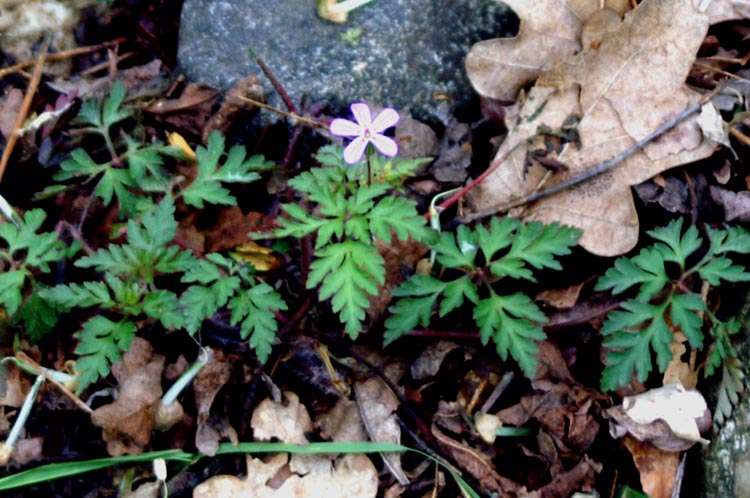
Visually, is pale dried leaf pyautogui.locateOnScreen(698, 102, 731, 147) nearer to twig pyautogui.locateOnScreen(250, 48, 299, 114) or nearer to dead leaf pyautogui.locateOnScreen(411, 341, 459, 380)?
dead leaf pyautogui.locateOnScreen(411, 341, 459, 380)

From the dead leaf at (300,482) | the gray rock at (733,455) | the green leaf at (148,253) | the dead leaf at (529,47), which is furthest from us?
the dead leaf at (529,47)

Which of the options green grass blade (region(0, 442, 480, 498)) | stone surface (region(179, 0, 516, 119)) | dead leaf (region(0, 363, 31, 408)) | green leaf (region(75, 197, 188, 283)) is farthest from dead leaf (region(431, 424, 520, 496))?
dead leaf (region(0, 363, 31, 408))

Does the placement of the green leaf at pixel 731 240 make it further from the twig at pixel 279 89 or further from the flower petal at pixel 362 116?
the twig at pixel 279 89

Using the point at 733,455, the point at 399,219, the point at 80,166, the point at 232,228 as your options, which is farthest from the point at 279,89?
the point at 733,455

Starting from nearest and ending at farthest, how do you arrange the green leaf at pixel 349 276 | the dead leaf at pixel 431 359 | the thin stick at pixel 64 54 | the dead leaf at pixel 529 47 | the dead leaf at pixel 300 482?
the green leaf at pixel 349 276, the dead leaf at pixel 300 482, the dead leaf at pixel 431 359, the dead leaf at pixel 529 47, the thin stick at pixel 64 54

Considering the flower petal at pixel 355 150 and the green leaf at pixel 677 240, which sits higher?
the flower petal at pixel 355 150

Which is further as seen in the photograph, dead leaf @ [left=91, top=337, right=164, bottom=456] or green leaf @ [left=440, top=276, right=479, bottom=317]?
dead leaf @ [left=91, top=337, right=164, bottom=456]

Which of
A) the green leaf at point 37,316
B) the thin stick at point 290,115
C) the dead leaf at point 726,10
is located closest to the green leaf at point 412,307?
the thin stick at point 290,115

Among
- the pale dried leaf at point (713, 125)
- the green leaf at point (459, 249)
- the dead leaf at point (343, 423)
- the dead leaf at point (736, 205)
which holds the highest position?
the pale dried leaf at point (713, 125)
